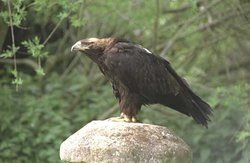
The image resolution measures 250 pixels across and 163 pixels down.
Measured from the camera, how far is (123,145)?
406 centimetres

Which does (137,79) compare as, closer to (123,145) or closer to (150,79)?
(150,79)

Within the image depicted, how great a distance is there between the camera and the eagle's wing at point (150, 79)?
4.57m

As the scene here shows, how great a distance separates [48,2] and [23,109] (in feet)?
10.7

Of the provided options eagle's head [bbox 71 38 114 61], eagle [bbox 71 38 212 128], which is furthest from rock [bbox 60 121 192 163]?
eagle's head [bbox 71 38 114 61]

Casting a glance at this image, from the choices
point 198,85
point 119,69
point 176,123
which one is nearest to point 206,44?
point 198,85

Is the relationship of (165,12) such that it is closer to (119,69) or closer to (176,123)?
(176,123)

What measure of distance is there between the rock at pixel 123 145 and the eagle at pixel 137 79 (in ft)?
1.25

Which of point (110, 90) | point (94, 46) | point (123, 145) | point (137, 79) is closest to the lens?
point (123, 145)

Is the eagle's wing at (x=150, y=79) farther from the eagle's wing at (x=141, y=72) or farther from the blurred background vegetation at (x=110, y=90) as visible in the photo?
the blurred background vegetation at (x=110, y=90)

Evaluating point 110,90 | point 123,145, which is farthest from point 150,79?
point 110,90

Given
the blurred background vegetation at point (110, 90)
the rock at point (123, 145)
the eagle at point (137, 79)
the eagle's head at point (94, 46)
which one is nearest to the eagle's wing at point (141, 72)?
the eagle at point (137, 79)

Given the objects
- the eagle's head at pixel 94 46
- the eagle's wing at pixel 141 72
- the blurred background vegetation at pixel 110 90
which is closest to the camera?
the eagle's wing at pixel 141 72

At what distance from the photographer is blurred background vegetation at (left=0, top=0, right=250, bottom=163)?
8.09 m

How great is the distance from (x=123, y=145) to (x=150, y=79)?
789mm
